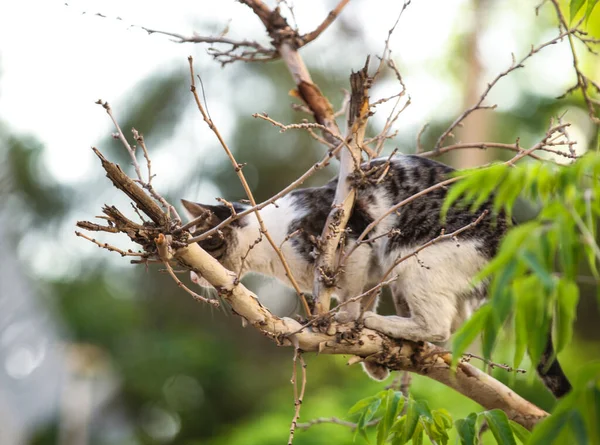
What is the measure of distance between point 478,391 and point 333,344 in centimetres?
47

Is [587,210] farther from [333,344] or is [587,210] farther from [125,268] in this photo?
[125,268]

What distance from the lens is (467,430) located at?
135cm

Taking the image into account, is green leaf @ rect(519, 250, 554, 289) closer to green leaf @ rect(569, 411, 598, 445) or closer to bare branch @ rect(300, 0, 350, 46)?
green leaf @ rect(569, 411, 598, 445)

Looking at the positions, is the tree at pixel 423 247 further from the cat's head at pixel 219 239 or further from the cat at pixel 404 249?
the cat's head at pixel 219 239

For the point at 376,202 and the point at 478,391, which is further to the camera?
the point at 376,202

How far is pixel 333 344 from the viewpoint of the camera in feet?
5.47

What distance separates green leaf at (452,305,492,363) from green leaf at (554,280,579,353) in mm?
86

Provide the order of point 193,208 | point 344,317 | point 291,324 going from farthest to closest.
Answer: point 193,208, point 344,317, point 291,324

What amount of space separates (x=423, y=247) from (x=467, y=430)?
40cm

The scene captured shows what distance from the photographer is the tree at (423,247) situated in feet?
2.63

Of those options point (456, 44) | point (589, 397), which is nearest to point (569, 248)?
point (589, 397)

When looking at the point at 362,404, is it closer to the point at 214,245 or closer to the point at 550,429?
the point at 550,429

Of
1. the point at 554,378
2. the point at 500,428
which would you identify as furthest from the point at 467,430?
the point at 554,378

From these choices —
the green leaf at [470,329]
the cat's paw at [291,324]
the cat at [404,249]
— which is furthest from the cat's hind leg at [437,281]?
the green leaf at [470,329]
